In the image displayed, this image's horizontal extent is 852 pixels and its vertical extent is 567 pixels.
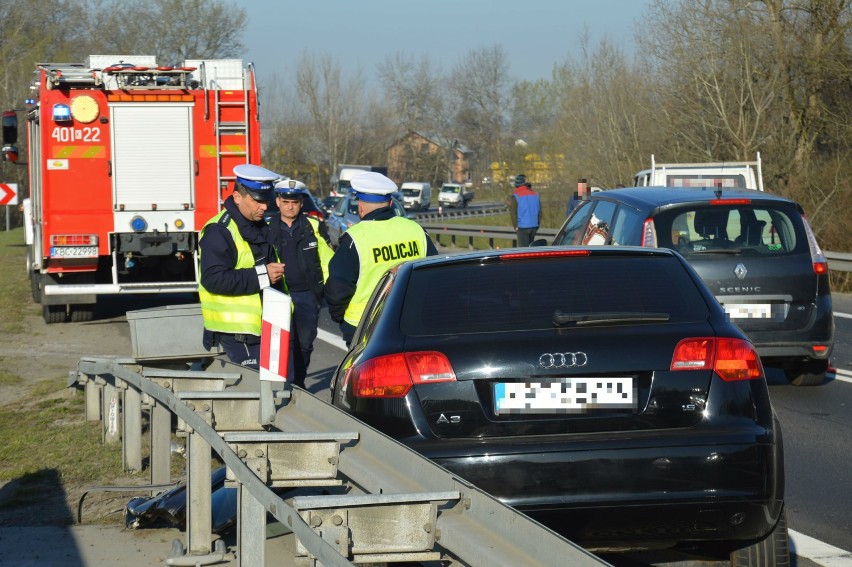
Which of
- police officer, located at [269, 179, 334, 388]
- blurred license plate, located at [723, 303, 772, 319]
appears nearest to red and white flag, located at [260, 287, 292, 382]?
police officer, located at [269, 179, 334, 388]

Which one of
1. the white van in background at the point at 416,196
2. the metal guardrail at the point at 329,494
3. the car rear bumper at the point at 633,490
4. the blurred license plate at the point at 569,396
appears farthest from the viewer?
the white van in background at the point at 416,196

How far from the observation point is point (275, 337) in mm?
5301

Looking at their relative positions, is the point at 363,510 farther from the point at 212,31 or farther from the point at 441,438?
the point at 212,31

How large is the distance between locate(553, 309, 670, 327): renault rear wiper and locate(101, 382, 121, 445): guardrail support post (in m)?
4.40

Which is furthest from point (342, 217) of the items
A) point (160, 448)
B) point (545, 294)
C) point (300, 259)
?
point (545, 294)

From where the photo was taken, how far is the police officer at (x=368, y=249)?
7168 millimetres

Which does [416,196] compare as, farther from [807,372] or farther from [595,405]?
[595,405]

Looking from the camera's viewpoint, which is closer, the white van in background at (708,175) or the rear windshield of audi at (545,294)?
the rear windshield of audi at (545,294)

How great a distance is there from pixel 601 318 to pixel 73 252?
12051mm

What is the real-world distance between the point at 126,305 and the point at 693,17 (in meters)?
18.2

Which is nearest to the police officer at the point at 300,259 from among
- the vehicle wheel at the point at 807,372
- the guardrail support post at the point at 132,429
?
the guardrail support post at the point at 132,429

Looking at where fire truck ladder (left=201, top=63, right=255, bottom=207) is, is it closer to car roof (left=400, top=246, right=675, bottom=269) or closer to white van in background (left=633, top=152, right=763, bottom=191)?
white van in background (left=633, top=152, right=763, bottom=191)

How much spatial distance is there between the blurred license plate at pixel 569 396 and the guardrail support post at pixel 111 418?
4.39 metres

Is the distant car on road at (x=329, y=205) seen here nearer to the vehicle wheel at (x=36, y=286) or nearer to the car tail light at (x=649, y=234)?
the vehicle wheel at (x=36, y=286)
